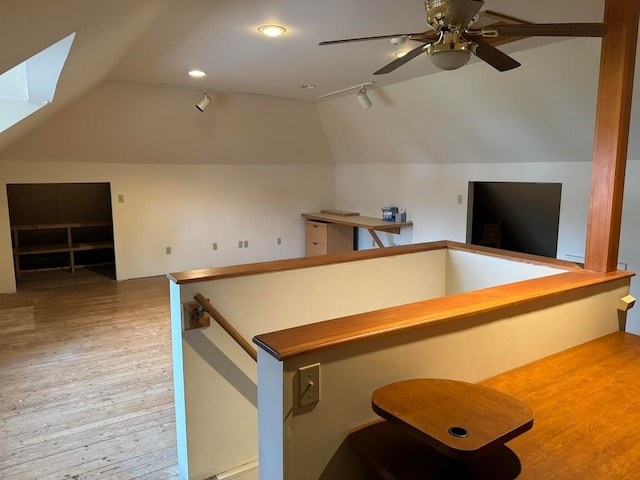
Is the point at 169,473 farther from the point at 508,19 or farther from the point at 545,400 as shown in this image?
the point at 508,19

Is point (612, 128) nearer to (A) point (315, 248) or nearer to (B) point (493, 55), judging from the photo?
(B) point (493, 55)

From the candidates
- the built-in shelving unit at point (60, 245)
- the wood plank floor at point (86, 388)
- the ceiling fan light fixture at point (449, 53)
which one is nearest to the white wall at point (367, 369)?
the ceiling fan light fixture at point (449, 53)

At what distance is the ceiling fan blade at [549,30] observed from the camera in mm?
1813

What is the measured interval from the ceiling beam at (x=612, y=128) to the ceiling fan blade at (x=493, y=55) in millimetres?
498

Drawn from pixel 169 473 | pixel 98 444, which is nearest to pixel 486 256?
pixel 169 473

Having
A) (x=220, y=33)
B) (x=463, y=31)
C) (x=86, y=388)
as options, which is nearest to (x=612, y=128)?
(x=463, y=31)

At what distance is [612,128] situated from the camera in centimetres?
218

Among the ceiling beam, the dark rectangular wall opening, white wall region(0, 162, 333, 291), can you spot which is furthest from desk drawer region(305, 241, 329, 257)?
the ceiling beam

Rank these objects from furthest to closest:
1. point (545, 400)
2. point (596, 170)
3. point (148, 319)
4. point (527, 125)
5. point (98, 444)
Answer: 1. point (148, 319)
2. point (527, 125)
3. point (98, 444)
4. point (596, 170)
5. point (545, 400)

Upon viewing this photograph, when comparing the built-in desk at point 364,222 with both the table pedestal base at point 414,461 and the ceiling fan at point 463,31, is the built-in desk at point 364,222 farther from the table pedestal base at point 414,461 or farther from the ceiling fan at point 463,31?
the table pedestal base at point 414,461

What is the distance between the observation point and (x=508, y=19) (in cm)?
286

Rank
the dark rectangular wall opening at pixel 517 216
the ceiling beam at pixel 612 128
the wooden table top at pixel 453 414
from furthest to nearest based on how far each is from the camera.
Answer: the dark rectangular wall opening at pixel 517 216 < the ceiling beam at pixel 612 128 < the wooden table top at pixel 453 414

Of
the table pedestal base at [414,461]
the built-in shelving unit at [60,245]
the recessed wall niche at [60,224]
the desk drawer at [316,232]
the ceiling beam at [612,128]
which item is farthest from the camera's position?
the desk drawer at [316,232]

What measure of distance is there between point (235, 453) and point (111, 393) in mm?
1251
